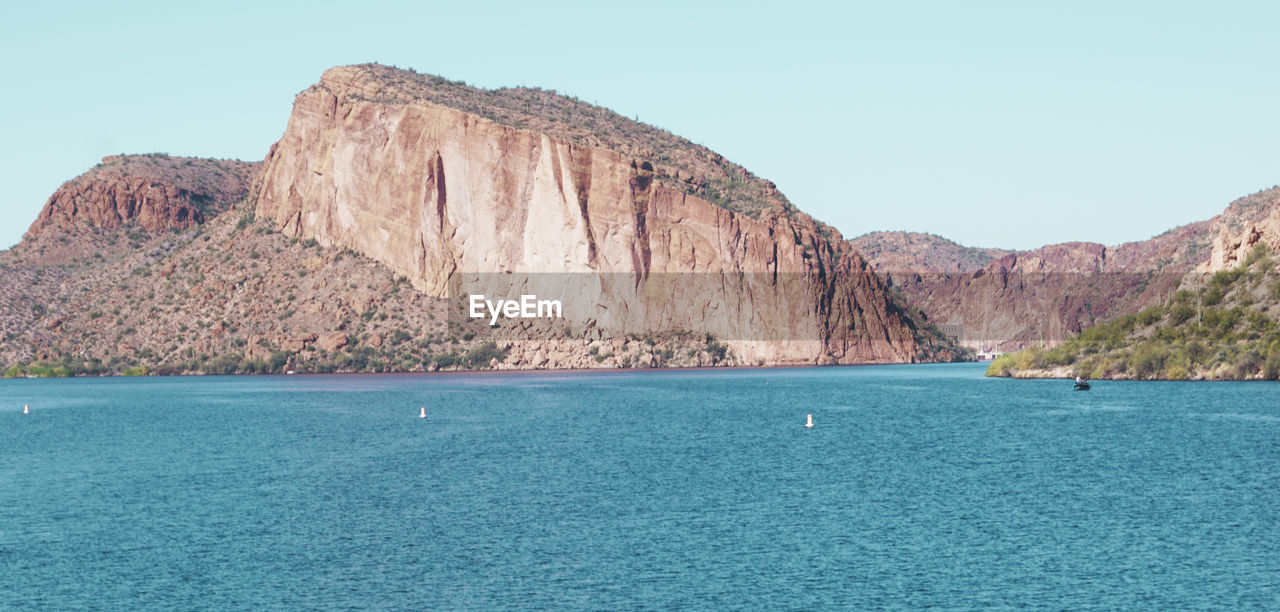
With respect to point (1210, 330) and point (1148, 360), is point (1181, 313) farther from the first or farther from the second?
point (1148, 360)

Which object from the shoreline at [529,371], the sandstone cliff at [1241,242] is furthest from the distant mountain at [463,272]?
the sandstone cliff at [1241,242]

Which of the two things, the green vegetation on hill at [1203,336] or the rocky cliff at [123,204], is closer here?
Result: the green vegetation on hill at [1203,336]

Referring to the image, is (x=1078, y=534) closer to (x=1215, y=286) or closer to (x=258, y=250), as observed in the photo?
(x=1215, y=286)

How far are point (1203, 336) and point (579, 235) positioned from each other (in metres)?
69.1

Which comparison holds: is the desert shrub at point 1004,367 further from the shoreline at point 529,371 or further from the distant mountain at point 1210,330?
the shoreline at point 529,371

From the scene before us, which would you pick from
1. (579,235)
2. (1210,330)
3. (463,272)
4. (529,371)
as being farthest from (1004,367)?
(463,272)

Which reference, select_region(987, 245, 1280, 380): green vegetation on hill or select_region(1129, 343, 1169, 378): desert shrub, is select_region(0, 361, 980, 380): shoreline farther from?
select_region(1129, 343, 1169, 378): desert shrub

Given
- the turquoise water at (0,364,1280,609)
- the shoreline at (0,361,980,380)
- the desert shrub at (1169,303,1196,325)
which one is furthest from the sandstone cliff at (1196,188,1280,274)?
the shoreline at (0,361,980,380)

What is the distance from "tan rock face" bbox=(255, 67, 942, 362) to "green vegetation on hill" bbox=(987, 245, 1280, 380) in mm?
43131

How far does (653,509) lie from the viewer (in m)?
38.5

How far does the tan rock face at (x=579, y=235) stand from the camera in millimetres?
146375

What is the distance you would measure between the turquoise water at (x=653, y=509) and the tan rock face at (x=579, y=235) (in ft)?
229

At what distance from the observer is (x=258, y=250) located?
6368 inches

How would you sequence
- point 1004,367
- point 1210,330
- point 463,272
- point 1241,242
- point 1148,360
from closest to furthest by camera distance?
point 1210,330
point 1148,360
point 1241,242
point 1004,367
point 463,272
